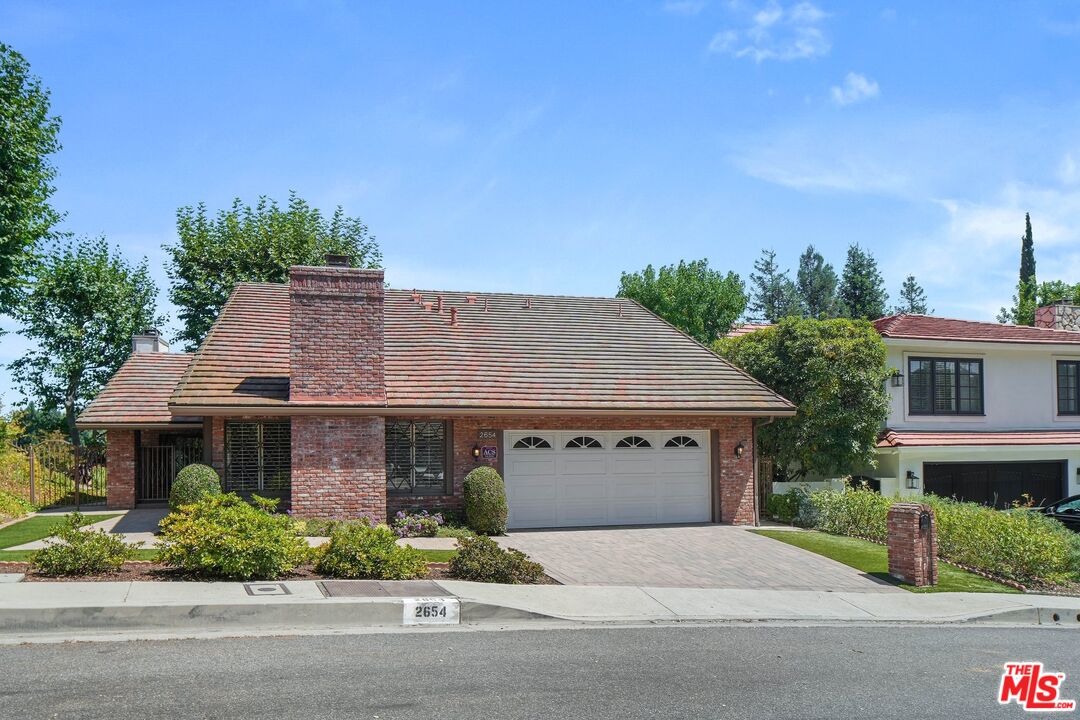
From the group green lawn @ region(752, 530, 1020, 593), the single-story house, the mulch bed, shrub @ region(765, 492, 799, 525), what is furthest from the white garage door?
the mulch bed

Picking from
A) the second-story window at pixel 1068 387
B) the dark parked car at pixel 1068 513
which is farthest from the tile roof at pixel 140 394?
the second-story window at pixel 1068 387

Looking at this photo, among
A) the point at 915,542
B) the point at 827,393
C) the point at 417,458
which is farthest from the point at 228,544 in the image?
the point at 827,393

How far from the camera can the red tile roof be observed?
2342 cm

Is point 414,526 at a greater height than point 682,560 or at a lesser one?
greater

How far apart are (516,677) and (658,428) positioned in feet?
40.0

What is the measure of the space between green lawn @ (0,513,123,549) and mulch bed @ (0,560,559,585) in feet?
7.61

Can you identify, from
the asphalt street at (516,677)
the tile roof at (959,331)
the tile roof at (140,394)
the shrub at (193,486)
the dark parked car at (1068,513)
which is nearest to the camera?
the asphalt street at (516,677)

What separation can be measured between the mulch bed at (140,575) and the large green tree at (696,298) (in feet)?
97.7

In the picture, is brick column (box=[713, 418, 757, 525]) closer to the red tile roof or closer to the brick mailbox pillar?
the red tile roof

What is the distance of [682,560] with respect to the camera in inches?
616

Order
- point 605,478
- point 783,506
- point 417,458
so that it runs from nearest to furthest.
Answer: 1. point 417,458
2. point 605,478
3. point 783,506

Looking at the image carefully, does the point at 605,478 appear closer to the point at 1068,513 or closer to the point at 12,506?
the point at 1068,513

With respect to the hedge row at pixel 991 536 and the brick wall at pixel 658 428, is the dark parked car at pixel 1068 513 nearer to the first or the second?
the hedge row at pixel 991 536

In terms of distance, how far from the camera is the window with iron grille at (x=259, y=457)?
58.4 feet
